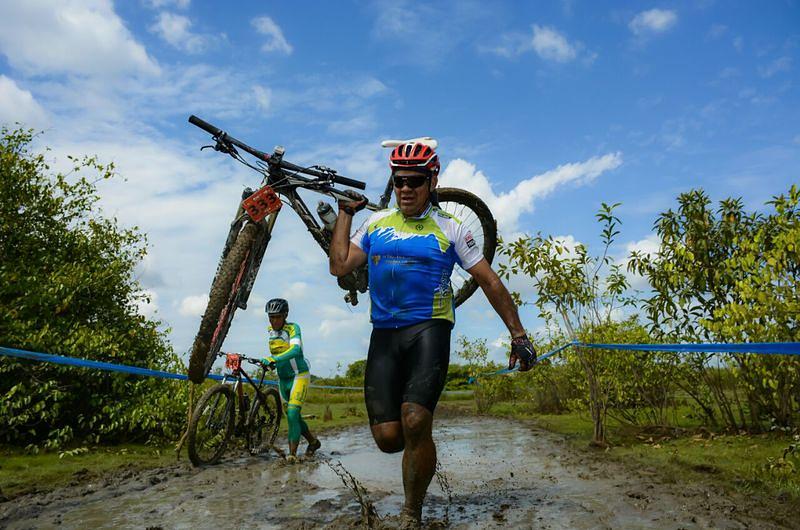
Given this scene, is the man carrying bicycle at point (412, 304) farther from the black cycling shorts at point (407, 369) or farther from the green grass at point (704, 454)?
the green grass at point (704, 454)

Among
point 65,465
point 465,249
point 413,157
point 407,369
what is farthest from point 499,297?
point 65,465

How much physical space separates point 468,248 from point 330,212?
2323 millimetres

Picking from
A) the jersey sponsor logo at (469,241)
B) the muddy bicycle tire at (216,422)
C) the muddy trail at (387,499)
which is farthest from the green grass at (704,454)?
the muddy bicycle tire at (216,422)

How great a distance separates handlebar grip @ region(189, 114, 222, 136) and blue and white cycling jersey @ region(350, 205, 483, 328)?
2.97 meters

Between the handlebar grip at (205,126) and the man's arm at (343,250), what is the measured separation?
2721 millimetres

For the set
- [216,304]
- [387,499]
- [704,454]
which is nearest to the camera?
[387,499]

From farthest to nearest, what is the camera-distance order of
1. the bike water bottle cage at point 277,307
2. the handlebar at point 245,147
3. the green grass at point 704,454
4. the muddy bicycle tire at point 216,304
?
the bike water bottle cage at point 277,307, the handlebar at point 245,147, the muddy bicycle tire at point 216,304, the green grass at point 704,454

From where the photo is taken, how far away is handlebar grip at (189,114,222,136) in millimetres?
6871

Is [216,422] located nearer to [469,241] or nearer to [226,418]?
[226,418]

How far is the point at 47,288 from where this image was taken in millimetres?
9562

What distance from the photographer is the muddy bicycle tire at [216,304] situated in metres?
6.07

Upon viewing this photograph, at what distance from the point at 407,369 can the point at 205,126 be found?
3893 millimetres

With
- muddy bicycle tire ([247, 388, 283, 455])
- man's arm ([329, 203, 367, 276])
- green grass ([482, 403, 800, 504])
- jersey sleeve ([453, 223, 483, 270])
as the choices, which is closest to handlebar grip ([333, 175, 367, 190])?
man's arm ([329, 203, 367, 276])

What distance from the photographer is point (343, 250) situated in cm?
482
